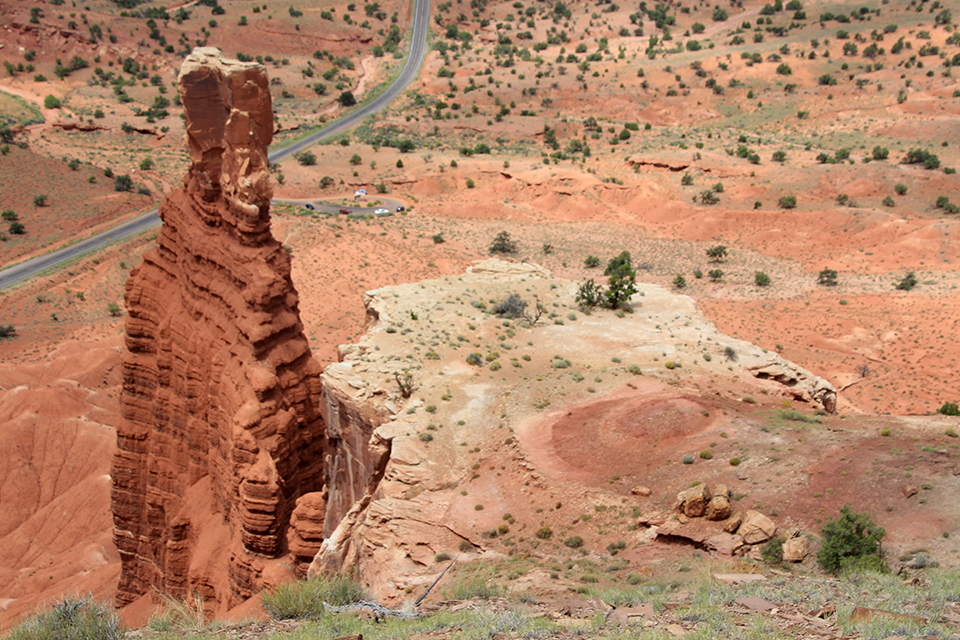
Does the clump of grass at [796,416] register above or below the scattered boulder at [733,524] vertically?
above

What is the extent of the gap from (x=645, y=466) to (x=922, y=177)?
6012 cm

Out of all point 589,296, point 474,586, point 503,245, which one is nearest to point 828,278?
point 503,245

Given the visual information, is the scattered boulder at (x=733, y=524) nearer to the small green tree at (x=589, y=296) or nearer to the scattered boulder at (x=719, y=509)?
the scattered boulder at (x=719, y=509)

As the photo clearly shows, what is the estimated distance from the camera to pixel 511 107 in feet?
293

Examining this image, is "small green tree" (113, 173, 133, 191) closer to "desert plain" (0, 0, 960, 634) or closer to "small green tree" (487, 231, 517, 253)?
"desert plain" (0, 0, 960, 634)

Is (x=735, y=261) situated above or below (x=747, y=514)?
below

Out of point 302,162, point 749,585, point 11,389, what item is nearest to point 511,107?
point 302,162

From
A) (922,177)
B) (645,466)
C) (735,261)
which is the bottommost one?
(735,261)

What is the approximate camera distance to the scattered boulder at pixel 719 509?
1280cm

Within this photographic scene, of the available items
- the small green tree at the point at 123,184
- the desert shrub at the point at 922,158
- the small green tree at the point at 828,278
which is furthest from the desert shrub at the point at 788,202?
the small green tree at the point at 123,184

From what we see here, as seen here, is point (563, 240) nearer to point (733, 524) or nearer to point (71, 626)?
point (733, 524)

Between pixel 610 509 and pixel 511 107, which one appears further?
pixel 511 107

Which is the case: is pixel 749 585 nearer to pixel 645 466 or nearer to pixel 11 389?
pixel 645 466

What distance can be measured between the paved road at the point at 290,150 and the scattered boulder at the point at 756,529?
Result: 173 ft
